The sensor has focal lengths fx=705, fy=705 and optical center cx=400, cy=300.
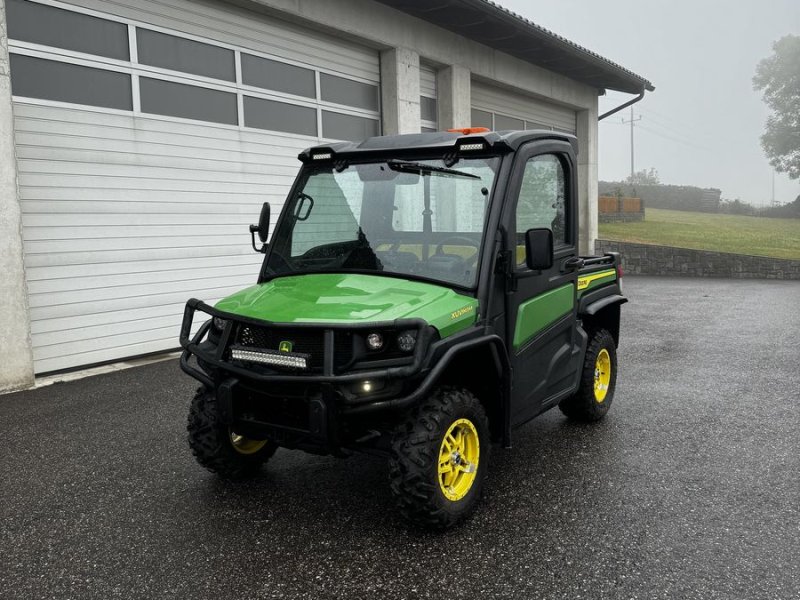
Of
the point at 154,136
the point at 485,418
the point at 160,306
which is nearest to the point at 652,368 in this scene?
the point at 485,418

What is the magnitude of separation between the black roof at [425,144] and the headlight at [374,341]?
1285 millimetres

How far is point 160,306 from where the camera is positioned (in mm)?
8719

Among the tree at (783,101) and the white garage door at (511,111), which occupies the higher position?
the tree at (783,101)

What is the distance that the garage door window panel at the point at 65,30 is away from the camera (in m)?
7.27

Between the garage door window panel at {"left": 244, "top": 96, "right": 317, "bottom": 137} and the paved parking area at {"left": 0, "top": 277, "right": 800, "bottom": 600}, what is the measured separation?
16.4ft

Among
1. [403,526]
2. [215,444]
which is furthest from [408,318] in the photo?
[215,444]

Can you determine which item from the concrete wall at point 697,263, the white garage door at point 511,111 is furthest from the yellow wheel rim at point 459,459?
the concrete wall at point 697,263

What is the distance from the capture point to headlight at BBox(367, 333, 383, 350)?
10.9 feet

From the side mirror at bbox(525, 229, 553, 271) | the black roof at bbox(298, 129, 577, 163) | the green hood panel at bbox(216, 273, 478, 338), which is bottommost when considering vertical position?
the green hood panel at bbox(216, 273, 478, 338)

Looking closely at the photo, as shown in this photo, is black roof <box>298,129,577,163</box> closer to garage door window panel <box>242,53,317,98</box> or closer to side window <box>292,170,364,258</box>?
side window <box>292,170,364,258</box>

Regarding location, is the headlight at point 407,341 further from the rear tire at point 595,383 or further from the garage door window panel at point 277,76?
the garage door window panel at point 277,76

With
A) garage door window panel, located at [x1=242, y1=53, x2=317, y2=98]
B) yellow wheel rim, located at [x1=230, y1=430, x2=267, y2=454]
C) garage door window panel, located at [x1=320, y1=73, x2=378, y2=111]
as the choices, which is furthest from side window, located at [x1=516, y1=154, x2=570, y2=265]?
garage door window panel, located at [x1=320, y1=73, x2=378, y2=111]

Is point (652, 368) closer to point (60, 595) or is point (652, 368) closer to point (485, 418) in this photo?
point (485, 418)

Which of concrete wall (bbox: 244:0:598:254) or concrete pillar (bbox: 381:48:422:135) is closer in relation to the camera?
concrete wall (bbox: 244:0:598:254)
